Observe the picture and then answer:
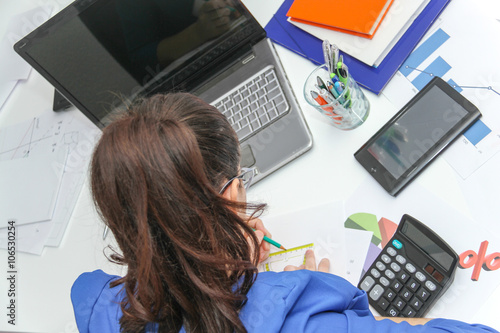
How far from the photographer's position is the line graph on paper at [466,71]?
0.71 metres

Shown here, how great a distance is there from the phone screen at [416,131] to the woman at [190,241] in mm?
236

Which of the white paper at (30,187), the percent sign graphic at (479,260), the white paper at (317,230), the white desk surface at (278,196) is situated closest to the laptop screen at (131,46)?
the white desk surface at (278,196)

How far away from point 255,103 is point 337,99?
19 cm

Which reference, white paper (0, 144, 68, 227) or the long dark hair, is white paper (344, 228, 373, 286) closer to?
the long dark hair

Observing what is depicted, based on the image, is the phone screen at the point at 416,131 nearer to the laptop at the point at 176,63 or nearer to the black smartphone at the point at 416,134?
the black smartphone at the point at 416,134

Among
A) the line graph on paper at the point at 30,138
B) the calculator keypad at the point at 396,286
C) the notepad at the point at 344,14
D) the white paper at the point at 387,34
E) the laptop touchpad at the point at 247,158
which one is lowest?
the calculator keypad at the point at 396,286

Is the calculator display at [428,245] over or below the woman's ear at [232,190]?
below

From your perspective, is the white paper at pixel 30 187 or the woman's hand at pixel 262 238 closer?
the woman's hand at pixel 262 238

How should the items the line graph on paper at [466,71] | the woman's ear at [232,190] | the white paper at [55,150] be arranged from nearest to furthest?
the woman's ear at [232,190]
the line graph on paper at [466,71]
the white paper at [55,150]

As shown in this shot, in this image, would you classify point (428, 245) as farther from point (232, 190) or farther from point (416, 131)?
point (232, 190)

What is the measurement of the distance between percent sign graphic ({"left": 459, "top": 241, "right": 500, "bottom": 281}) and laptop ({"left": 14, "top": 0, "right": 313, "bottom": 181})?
0.32 meters

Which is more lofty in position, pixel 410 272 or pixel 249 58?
pixel 249 58

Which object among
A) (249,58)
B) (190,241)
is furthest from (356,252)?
(249,58)

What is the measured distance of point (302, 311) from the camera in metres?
0.58
